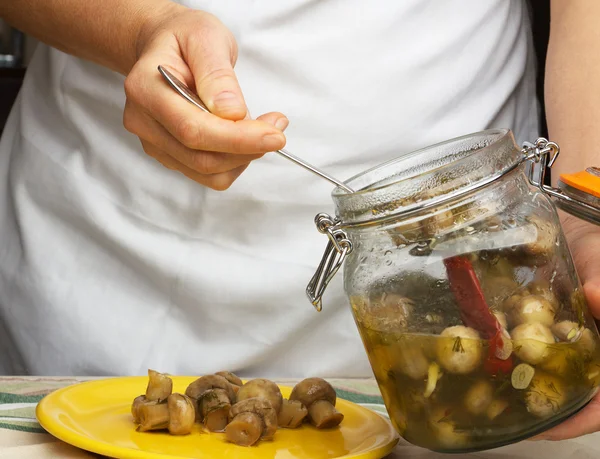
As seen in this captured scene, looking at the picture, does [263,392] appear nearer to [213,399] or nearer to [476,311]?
[213,399]

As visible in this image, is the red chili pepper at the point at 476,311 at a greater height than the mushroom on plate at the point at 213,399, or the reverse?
the red chili pepper at the point at 476,311

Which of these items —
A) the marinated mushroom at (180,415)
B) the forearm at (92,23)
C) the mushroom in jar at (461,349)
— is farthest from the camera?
the forearm at (92,23)

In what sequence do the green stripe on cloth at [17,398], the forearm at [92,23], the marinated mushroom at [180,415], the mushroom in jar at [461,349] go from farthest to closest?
the forearm at [92,23] < the green stripe on cloth at [17,398] < the marinated mushroom at [180,415] < the mushroom in jar at [461,349]

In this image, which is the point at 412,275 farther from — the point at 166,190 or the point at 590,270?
the point at 166,190

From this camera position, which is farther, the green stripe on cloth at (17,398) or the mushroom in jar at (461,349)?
the green stripe on cloth at (17,398)

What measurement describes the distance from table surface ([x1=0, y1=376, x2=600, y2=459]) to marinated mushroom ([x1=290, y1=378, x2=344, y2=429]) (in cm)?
6

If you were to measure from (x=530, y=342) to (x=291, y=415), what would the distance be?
0.74ft

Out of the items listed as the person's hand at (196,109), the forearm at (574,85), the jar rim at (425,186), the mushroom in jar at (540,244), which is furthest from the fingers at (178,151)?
the forearm at (574,85)

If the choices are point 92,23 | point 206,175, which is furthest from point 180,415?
point 92,23

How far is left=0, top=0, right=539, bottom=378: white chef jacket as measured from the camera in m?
0.92

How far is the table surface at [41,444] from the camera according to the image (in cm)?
57

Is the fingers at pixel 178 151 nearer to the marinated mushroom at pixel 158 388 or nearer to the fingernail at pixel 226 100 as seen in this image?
→ the fingernail at pixel 226 100

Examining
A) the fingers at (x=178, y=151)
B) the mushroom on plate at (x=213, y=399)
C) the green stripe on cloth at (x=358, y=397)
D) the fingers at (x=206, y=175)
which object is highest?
the fingers at (x=178, y=151)

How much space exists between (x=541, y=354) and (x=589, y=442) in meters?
0.21
